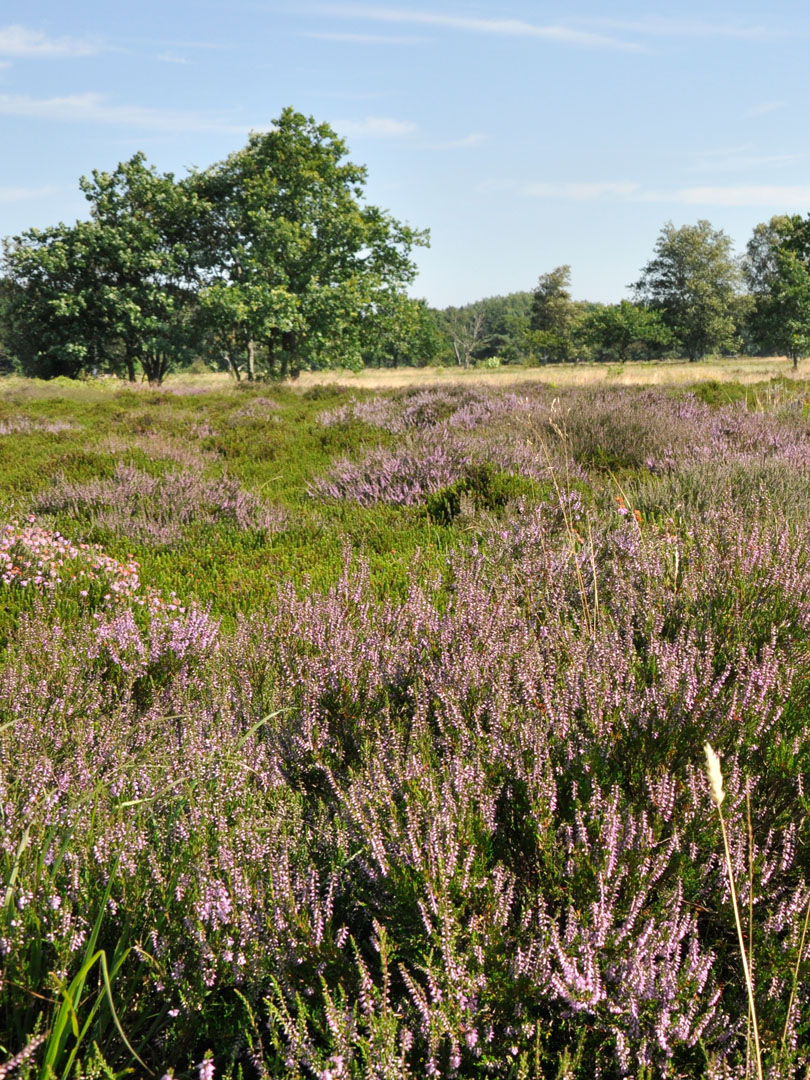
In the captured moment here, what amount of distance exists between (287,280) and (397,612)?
3045 centimetres

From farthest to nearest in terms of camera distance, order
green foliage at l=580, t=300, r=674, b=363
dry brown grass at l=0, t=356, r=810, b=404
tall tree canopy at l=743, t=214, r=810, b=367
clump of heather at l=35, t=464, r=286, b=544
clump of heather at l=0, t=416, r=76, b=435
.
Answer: green foliage at l=580, t=300, r=674, b=363 → tall tree canopy at l=743, t=214, r=810, b=367 → dry brown grass at l=0, t=356, r=810, b=404 → clump of heather at l=0, t=416, r=76, b=435 → clump of heather at l=35, t=464, r=286, b=544

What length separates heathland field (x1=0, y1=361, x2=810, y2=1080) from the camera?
4.38 feet

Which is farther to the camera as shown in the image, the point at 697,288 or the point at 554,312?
the point at 554,312

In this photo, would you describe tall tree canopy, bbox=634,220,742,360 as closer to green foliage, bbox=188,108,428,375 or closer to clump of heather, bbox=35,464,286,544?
green foliage, bbox=188,108,428,375

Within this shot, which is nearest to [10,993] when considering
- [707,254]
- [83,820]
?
[83,820]

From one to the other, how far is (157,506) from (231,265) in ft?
102

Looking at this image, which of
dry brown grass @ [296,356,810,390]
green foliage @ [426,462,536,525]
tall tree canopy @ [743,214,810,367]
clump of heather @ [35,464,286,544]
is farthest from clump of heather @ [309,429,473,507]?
tall tree canopy @ [743,214,810,367]

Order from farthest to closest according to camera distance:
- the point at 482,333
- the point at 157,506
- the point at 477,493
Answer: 1. the point at 482,333
2. the point at 157,506
3. the point at 477,493

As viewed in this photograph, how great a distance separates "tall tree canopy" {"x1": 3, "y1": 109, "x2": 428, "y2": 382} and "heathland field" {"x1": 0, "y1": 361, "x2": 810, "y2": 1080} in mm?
28218

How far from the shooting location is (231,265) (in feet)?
112

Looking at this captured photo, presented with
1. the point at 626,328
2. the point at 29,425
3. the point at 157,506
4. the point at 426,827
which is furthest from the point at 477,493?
the point at 626,328

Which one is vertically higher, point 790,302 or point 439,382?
point 790,302

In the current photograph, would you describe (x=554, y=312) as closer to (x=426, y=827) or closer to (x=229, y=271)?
(x=229, y=271)

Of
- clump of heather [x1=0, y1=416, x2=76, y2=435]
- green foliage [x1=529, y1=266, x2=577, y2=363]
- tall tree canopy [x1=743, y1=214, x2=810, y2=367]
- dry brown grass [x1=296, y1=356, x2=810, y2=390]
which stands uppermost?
green foliage [x1=529, y1=266, x2=577, y2=363]
